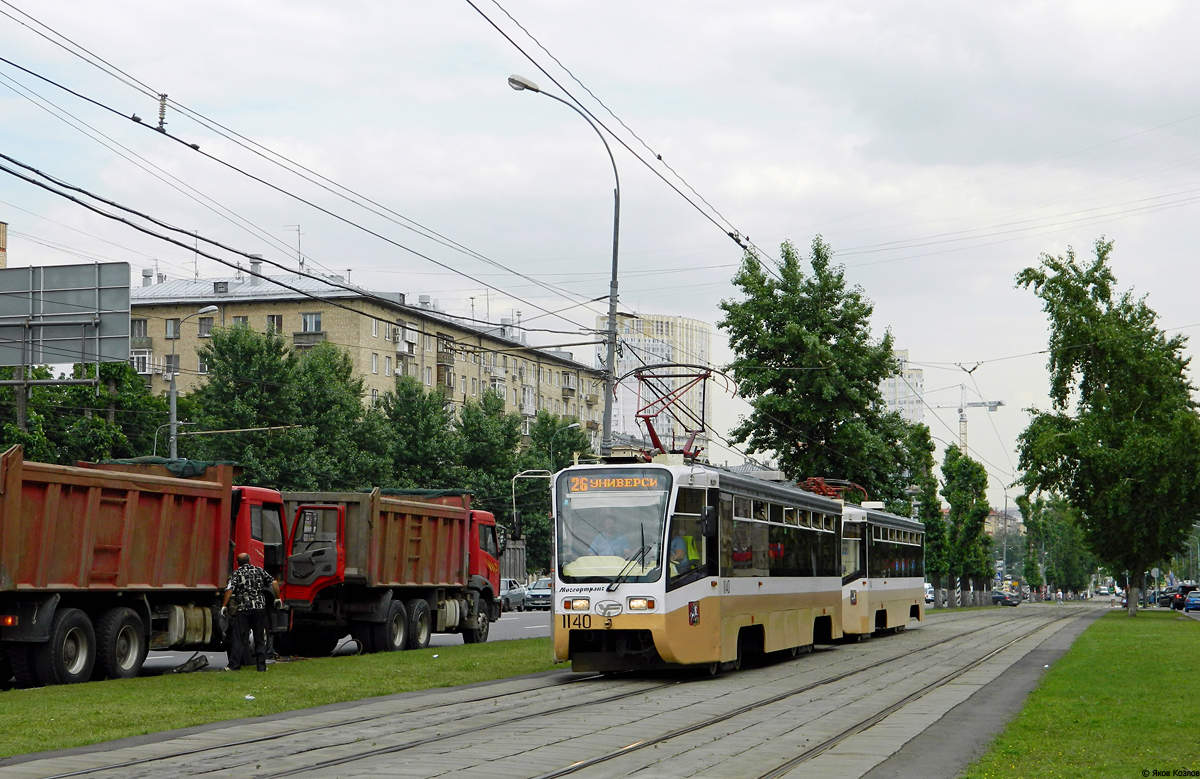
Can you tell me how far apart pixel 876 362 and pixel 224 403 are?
85.3ft

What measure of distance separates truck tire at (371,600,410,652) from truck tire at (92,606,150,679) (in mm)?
6296

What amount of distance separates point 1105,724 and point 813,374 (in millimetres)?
30780

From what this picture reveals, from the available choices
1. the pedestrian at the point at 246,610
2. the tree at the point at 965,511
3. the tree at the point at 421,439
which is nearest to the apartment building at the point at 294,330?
the tree at the point at 421,439

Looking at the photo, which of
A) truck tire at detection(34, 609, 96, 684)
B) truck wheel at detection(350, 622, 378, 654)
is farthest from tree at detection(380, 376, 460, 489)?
truck tire at detection(34, 609, 96, 684)

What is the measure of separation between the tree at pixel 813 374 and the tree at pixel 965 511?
111ft

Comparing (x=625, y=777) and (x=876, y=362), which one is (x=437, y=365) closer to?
(x=876, y=362)

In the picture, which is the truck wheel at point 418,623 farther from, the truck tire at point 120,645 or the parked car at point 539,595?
the parked car at point 539,595

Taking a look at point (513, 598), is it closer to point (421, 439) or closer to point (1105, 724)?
point (421, 439)

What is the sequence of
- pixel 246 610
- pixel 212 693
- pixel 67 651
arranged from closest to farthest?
1. pixel 212 693
2. pixel 67 651
3. pixel 246 610

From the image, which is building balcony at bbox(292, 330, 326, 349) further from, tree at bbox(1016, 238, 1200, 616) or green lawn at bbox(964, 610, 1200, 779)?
green lawn at bbox(964, 610, 1200, 779)

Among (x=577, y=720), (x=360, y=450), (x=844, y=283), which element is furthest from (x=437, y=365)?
(x=577, y=720)

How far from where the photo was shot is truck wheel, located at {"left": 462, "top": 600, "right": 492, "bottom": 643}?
2955 cm

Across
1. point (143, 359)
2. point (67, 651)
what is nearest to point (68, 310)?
point (67, 651)

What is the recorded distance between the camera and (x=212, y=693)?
16125 mm
